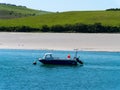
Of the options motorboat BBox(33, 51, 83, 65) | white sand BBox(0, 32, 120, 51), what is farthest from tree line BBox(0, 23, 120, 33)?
motorboat BBox(33, 51, 83, 65)

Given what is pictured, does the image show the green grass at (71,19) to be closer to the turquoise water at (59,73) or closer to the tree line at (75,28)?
the tree line at (75,28)

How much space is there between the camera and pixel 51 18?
121 metres

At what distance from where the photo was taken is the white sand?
8556 centimetres

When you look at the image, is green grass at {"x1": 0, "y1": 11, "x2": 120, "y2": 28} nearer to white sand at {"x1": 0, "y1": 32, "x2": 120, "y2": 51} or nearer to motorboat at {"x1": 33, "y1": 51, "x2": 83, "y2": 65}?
white sand at {"x1": 0, "y1": 32, "x2": 120, "y2": 51}

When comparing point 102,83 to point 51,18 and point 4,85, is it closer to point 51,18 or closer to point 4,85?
point 4,85

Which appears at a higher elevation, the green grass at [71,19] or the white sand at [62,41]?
the green grass at [71,19]

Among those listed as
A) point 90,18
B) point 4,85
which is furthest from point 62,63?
point 90,18

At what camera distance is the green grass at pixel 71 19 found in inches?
4379

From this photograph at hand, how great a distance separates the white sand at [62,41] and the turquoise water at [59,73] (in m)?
3.08

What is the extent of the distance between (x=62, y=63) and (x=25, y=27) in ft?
119

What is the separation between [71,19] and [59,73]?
55.3 m

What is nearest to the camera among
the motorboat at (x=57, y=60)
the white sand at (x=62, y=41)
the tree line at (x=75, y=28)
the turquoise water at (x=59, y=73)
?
the turquoise water at (x=59, y=73)

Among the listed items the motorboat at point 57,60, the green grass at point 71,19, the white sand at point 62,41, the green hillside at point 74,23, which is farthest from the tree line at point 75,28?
the motorboat at point 57,60

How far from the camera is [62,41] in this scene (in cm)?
8975
